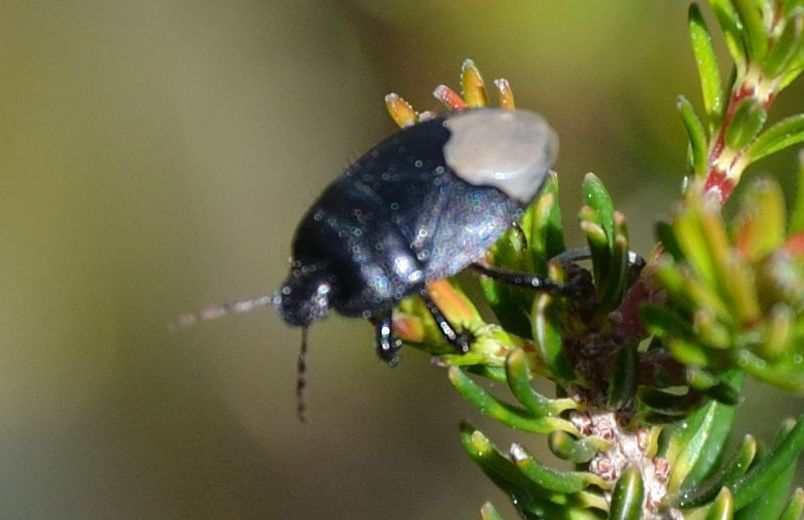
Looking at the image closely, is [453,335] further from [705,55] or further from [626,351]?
[705,55]

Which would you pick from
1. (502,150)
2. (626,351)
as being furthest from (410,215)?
(626,351)

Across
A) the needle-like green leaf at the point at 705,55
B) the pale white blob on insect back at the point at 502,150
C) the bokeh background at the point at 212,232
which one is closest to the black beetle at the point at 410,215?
the pale white blob on insect back at the point at 502,150

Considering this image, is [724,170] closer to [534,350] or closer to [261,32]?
[534,350]

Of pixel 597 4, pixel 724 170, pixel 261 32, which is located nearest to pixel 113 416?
pixel 261 32

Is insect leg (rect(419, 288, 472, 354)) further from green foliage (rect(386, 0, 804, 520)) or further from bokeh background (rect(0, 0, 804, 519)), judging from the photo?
bokeh background (rect(0, 0, 804, 519))

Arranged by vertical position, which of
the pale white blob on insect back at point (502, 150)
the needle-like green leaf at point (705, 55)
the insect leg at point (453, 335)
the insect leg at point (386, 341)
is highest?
the needle-like green leaf at point (705, 55)

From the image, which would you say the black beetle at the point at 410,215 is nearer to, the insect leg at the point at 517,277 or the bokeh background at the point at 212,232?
the insect leg at the point at 517,277

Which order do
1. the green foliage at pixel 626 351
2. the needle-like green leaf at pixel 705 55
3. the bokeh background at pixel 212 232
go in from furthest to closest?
the bokeh background at pixel 212 232 → the needle-like green leaf at pixel 705 55 → the green foliage at pixel 626 351
